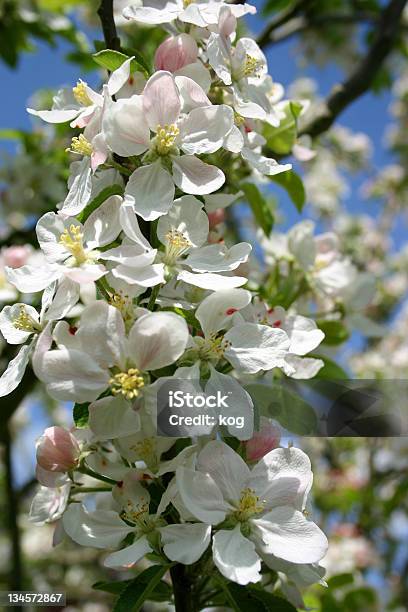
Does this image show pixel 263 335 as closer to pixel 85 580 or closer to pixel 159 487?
pixel 159 487

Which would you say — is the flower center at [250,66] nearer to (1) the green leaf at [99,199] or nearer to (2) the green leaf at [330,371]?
(1) the green leaf at [99,199]

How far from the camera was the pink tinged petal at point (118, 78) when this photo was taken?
1.15 m

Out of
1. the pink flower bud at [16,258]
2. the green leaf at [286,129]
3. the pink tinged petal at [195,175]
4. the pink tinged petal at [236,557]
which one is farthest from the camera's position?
the pink flower bud at [16,258]

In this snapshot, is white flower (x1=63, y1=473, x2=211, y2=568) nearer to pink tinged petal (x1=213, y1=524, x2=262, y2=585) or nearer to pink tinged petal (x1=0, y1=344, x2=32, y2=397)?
pink tinged petal (x1=213, y1=524, x2=262, y2=585)

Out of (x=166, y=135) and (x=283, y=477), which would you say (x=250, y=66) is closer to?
(x=166, y=135)

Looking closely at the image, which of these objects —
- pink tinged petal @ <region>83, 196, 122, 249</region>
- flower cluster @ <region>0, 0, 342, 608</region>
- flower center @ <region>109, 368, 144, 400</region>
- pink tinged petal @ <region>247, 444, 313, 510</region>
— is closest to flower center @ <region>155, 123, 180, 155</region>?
flower cluster @ <region>0, 0, 342, 608</region>

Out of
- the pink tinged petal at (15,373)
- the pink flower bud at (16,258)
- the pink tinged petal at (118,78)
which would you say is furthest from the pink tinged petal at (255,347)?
the pink flower bud at (16,258)

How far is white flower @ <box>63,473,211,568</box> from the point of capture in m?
1.02

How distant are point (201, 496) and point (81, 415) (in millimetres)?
216

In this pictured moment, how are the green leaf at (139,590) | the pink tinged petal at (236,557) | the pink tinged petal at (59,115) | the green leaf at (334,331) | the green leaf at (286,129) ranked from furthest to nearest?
the green leaf at (334,331)
the green leaf at (286,129)
the pink tinged petal at (59,115)
the green leaf at (139,590)
the pink tinged petal at (236,557)

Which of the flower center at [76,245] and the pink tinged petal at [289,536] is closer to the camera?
the pink tinged petal at [289,536]

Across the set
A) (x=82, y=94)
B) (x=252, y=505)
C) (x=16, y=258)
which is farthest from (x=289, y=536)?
(x=16, y=258)

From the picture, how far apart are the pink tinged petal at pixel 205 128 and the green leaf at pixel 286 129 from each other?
1.28 ft

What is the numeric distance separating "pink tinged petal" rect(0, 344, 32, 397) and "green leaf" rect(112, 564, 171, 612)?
0.33 metres
